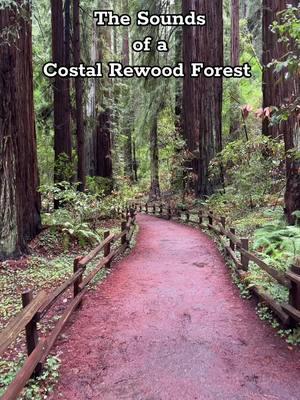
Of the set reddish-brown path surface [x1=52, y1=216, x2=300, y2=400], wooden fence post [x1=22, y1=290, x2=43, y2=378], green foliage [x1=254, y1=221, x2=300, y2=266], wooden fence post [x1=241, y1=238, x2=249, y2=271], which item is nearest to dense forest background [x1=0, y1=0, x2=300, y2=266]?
green foliage [x1=254, y1=221, x2=300, y2=266]

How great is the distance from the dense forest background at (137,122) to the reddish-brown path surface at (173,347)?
8.25 feet

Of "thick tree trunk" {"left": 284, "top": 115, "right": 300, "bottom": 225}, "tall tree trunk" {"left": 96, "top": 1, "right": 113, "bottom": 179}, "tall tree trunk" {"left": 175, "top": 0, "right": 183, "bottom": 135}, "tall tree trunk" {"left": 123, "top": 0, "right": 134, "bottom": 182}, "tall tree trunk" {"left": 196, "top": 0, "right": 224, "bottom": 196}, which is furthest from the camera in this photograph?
"tall tree trunk" {"left": 123, "top": 0, "right": 134, "bottom": 182}

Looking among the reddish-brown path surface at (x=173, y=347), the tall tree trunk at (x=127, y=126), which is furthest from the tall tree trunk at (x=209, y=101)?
the reddish-brown path surface at (x=173, y=347)

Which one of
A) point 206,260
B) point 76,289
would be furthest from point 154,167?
point 76,289

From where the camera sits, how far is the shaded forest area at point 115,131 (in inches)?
316

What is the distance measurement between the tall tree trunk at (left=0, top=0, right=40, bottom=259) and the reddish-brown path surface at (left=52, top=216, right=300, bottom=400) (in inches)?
92.3

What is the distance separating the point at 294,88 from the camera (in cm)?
909

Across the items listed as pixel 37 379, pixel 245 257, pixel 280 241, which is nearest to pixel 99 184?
Result: pixel 280 241

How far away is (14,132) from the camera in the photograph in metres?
8.73

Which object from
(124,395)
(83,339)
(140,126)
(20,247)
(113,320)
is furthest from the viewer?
(140,126)

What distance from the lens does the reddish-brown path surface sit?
395 cm

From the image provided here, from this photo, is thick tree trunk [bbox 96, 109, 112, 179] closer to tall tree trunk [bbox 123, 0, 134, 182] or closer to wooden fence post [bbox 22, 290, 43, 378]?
tall tree trunk [bbox 123, 0, 134, 182]

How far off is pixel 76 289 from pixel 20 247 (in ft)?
10.5

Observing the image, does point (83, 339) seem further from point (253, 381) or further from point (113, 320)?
point (253, 381)
